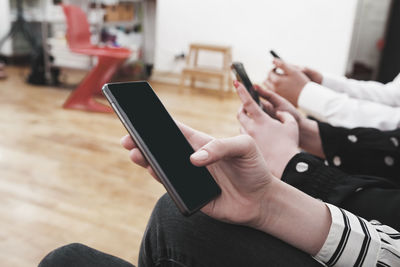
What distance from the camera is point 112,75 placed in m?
2.92

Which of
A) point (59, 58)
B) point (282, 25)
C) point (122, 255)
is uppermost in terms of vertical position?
point (282, 25)

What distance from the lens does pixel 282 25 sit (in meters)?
3.37

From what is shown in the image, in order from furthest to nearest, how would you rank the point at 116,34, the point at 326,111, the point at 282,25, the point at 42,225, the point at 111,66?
the point at 116,34 < the point at 282,25 < the point at 111,66 < the point at 42,225 < the point at 326,111

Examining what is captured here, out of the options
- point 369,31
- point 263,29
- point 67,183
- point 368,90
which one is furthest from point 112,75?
point 369,31

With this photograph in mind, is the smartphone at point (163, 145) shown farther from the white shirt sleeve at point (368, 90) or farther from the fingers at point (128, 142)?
the white shirt sleeve at point (368, 90)

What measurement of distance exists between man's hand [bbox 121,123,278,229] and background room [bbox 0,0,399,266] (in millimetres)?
730

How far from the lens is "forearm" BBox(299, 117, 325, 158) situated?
2.99 ft

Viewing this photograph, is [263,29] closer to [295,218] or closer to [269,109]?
[269,109]

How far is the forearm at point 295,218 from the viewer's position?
0.42 metres

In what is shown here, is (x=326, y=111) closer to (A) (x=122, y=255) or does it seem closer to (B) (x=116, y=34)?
(A) (x=122, y=255)

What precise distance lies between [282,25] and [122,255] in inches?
112

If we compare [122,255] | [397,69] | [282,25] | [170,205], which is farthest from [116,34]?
[170,205]

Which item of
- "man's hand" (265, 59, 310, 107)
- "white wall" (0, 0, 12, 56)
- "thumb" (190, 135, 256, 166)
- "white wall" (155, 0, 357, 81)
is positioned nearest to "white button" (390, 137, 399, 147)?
"man's hand" (265, 59, 310, 107)

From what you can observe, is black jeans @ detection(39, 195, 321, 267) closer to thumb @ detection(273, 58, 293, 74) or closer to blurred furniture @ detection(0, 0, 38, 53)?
thumb @ detection(273, 58, 293, 74)
